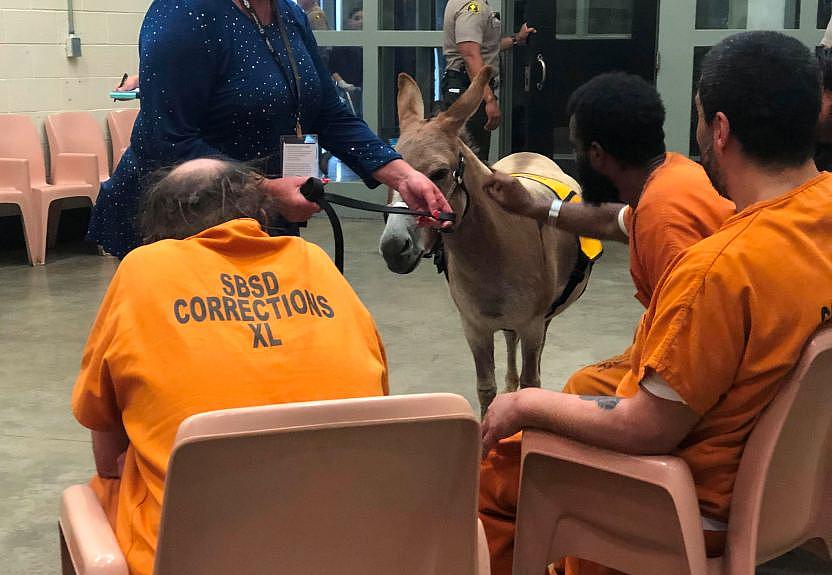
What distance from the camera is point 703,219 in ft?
7.14

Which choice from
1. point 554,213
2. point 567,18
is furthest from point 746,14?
point 554,213

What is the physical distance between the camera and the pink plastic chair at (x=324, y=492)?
130 cm

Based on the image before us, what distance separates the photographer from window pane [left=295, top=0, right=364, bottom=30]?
8852 mm

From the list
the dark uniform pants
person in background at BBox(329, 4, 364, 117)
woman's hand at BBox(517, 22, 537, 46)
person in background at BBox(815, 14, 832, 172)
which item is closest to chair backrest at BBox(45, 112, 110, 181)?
person in background at BBox(329, 4, 364, 117)

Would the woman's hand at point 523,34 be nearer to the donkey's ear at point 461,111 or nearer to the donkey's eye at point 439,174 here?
the donkey's ear at point 461,111

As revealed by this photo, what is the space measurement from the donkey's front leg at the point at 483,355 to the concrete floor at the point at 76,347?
0.69m

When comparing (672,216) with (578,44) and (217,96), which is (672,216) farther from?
(578,44)

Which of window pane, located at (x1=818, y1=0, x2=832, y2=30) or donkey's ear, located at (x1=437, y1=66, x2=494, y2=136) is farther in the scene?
window pane, located at (x1=818, y1=0, x2=832, y2=30)

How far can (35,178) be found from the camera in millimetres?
7461

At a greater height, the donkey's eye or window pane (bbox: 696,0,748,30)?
window pane (bbox: 696,0,748,30)

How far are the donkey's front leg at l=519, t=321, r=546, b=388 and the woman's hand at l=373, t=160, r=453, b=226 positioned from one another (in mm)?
811

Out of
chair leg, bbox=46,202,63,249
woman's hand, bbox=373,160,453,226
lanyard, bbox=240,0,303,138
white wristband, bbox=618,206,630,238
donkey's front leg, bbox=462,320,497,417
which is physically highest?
lanyard, bbox=240,0,303,138

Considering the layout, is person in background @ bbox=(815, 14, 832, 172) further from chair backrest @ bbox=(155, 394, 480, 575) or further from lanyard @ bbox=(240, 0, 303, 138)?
chair backrest @ bbox=(155, 394, 480, 575)

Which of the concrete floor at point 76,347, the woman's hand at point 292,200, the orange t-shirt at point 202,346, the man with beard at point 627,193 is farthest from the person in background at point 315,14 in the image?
the orange t-shirt at point 202,346
